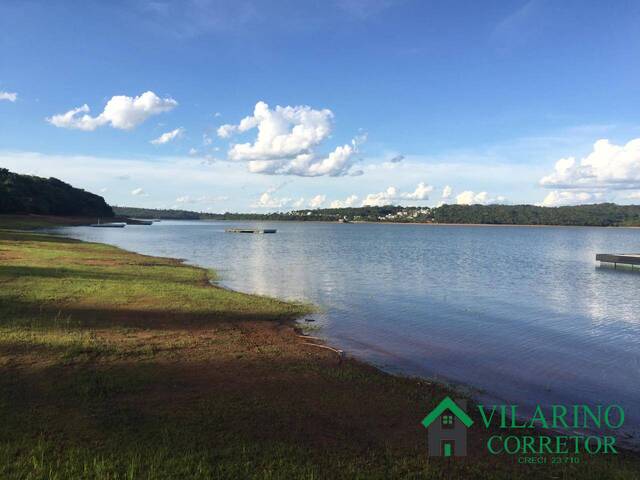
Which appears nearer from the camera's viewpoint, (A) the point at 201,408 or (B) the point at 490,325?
(A) the point at 201,408

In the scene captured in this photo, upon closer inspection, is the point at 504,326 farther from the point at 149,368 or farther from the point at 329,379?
the point at 149,368

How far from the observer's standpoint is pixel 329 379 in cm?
1121

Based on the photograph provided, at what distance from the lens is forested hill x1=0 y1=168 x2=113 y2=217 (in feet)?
424

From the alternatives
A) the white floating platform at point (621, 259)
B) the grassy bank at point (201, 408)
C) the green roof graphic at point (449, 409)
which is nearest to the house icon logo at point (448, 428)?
the green roof graphic at point (449, 409)

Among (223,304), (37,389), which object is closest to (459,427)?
(37,389)

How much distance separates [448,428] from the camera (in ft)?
29.2

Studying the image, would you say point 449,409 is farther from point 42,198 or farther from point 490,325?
point 42,198

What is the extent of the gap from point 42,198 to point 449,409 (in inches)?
6696

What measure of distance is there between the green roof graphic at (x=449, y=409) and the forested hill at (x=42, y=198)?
146045 mm

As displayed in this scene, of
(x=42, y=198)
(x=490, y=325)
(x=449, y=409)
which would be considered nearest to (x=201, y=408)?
(x=449, y=409)

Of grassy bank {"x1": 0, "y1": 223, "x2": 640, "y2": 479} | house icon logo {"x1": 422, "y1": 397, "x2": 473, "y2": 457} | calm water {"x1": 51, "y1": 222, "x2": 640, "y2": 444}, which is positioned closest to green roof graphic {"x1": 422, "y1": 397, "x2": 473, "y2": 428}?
house icon logo {"x1": 422, "y1": 397, "x2": 473, "y2": 457}

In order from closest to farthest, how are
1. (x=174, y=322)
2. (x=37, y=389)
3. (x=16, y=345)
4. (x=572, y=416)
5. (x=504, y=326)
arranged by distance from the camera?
(x=37, y=389), (x=572, y=416), (x=16, y=345), (x=174, y=322), (x=504, y=326)

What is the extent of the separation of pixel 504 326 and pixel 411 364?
8178 millimetres

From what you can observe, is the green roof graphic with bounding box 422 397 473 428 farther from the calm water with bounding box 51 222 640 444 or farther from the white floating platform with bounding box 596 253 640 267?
the white floating platform with bounding box 596 253 640 267
